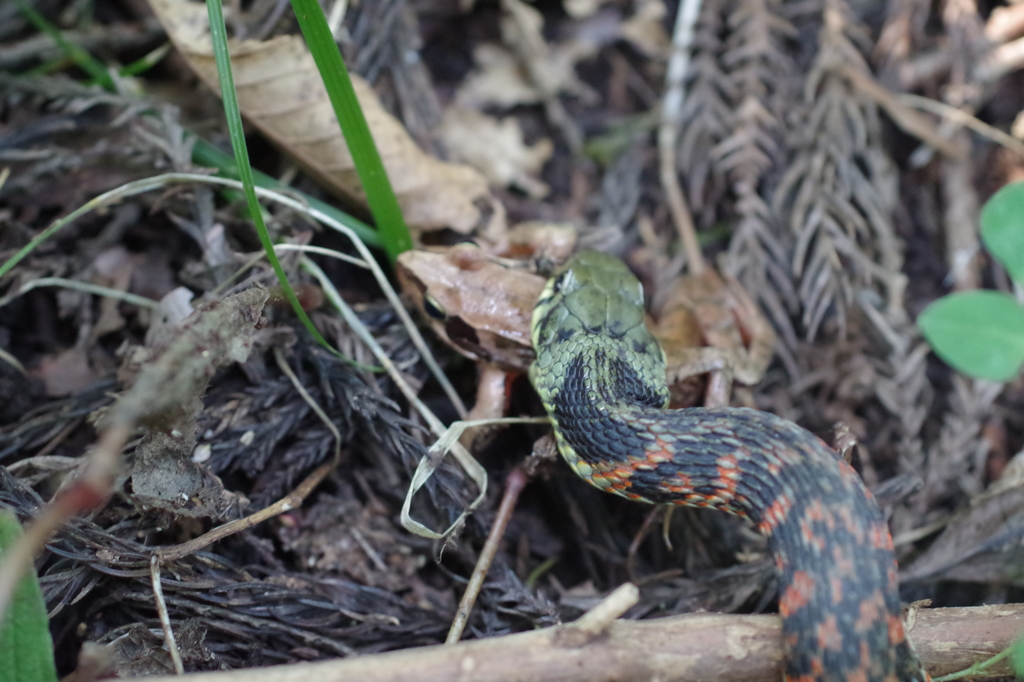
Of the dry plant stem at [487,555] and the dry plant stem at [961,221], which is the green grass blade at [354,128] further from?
the dry plant stem at [961,221]

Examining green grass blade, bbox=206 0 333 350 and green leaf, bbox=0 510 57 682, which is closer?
green leaf, bbox=0 510 57 682

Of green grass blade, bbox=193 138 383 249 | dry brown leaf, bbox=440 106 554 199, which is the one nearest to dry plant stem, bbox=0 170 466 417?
green grass blade, bbox=193 138 383 249

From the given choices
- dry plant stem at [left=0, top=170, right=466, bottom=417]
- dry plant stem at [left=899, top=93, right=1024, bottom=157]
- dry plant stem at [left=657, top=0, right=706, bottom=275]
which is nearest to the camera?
dry plant stem at [left=0, top=170, right=466, bottom=417]

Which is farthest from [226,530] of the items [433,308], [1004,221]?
[1004,221]

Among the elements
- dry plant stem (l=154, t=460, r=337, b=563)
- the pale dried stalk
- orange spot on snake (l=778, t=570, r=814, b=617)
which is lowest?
dry plant stem (l=154, t=460, r=337, b=563)

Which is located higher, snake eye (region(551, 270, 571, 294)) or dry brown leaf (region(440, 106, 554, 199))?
dry brown leaf (region(440, 106, 554, 199))

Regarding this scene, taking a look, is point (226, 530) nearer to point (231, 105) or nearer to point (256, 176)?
point (231, 105)

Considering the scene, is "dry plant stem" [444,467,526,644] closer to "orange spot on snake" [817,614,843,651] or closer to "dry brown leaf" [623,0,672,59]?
"orange spot on snake" [817,614,843,651]

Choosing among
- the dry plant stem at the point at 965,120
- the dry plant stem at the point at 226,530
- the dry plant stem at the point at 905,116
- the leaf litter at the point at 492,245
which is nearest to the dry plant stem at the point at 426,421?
the leaf litter at the point at 492,245
